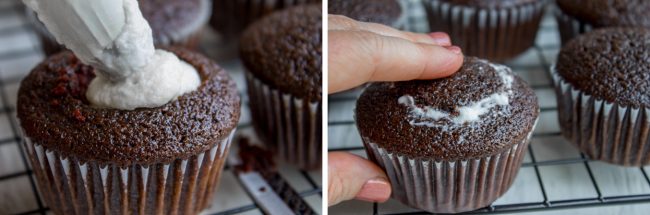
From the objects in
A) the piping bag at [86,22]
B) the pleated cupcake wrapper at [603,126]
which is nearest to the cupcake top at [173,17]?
the piping bag at [86,22]

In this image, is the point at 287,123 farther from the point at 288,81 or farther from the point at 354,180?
the point at 354,180

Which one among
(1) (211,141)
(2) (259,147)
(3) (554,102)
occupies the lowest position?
(2) (259,147)

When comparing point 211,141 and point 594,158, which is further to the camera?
point 594,158

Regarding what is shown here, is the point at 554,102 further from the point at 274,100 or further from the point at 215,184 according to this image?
the point at 215,184

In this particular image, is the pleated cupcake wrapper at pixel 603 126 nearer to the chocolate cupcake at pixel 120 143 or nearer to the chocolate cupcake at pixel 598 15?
the chocolate cupcake at pixel 598 15

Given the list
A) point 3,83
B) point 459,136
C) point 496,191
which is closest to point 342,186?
point 459,136

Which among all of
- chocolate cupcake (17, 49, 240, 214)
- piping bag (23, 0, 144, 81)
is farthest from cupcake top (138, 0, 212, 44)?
piping bag (23, 0, 144, 81)

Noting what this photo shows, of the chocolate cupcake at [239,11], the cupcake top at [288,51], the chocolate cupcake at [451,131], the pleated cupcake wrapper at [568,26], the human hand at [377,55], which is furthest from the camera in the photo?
the chocolate cupcake at [239,11]
